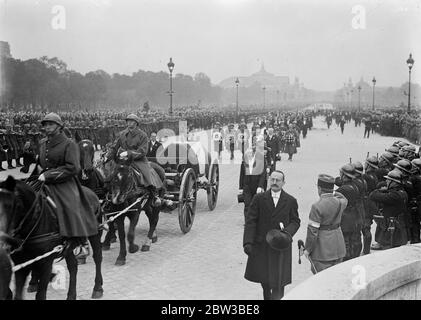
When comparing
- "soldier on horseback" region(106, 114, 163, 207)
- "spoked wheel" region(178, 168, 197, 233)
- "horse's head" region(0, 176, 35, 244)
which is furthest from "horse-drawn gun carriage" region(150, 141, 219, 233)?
"horse's head" region(0, 176, 35, 244)

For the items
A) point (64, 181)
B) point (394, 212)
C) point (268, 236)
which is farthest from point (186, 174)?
point (268, 236)

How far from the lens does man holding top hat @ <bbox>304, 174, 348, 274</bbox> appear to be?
5.31m

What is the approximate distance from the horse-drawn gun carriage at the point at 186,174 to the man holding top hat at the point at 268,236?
3924 mm

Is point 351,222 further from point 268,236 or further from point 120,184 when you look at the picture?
point 120,184

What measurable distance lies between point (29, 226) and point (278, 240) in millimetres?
2318

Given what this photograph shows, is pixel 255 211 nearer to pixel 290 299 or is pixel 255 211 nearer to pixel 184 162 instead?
pixel 290 299

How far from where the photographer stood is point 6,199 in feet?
13.9

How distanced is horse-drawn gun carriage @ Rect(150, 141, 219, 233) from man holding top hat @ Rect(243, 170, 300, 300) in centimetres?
392

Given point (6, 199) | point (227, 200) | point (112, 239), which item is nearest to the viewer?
point (6, 199)

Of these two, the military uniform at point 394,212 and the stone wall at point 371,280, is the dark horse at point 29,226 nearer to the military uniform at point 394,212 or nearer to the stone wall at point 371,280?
the stone wall at point 371,280

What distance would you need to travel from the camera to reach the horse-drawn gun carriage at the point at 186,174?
9.18 meters

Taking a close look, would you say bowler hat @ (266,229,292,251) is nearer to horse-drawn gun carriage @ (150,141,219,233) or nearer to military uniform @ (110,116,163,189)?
military uniform @ (110,116,163,189)
